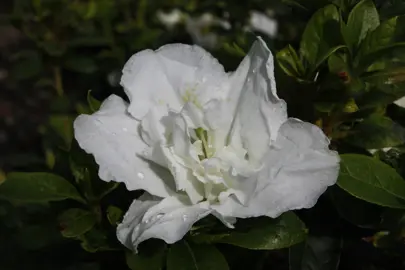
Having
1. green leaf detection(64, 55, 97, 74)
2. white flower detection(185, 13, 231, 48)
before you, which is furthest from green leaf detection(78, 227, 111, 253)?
white flower detection(185, 13, 231, 48)

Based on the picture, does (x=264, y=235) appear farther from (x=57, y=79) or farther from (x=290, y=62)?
(x=57, y=79)

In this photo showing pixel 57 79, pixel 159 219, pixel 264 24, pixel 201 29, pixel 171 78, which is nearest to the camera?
pixel 159 219

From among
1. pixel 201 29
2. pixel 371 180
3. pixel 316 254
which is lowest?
pixel 201 29

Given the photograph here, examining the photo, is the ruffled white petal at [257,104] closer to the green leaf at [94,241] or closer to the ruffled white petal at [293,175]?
the ruffled white petal at [293,175]

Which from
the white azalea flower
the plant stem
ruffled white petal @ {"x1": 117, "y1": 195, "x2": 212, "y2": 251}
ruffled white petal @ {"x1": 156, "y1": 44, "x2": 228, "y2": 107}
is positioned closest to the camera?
ruffled white petal @ {"x1": 117, "y1": 195, "x2": 212, "y2": 251}

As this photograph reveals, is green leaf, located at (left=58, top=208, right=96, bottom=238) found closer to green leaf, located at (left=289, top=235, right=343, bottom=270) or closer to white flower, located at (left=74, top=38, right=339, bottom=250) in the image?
white flower, located at (left=74, top=38, right=339, bottom=250)

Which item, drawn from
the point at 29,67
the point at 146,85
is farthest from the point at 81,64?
the point at 146,85

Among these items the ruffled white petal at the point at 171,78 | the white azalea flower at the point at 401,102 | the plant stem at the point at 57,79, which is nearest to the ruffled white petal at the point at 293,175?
the ruffled white petal at the point at 171,78

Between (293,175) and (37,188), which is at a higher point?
(293,175)

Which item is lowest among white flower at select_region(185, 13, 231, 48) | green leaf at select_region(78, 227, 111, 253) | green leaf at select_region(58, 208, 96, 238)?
white flower at select_region(185, 13, 231, 48)

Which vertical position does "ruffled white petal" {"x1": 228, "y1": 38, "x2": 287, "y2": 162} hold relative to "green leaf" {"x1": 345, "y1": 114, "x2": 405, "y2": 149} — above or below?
above
